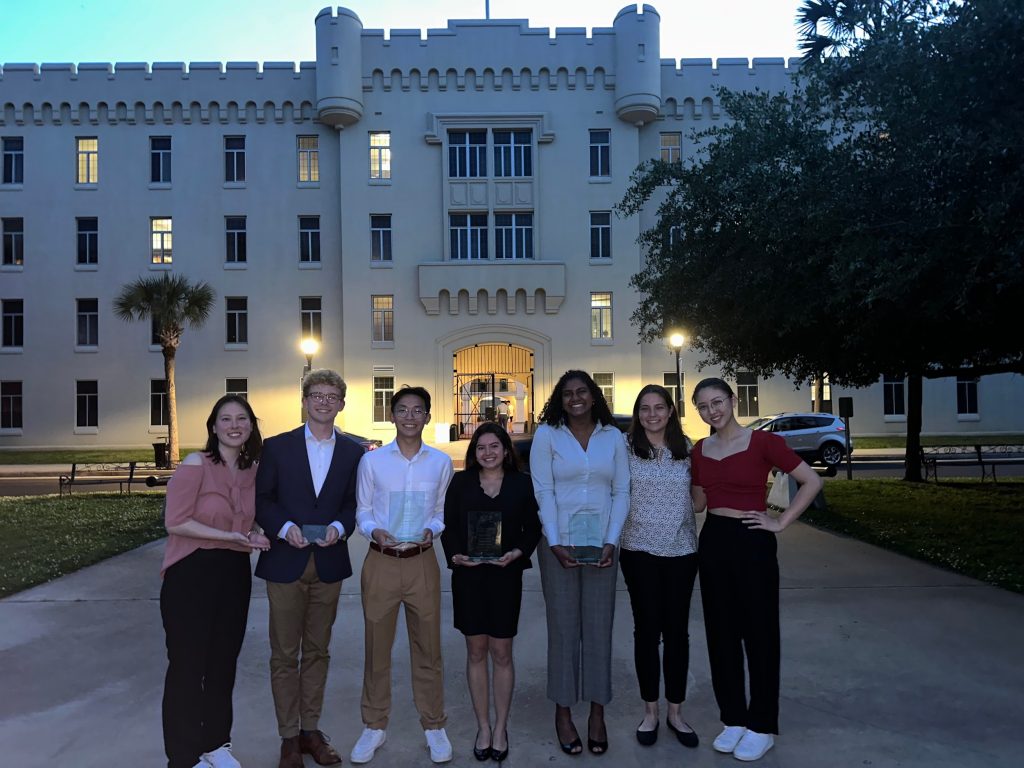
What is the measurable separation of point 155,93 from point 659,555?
3143cm

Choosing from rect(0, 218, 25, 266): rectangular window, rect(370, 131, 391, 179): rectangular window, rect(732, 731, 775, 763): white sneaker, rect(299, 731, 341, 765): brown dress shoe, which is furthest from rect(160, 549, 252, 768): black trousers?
rect(0, 218, 25, 266): rectangular window

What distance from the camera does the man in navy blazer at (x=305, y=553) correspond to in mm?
3824

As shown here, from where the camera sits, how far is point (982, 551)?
28.9 ft

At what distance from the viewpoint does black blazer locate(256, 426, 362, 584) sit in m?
3.82

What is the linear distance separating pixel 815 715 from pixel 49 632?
231 inches

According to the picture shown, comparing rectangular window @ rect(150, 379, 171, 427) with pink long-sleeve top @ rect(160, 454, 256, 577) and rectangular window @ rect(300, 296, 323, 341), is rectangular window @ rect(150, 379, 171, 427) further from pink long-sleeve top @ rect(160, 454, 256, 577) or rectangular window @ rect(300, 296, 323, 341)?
pink long-sleeve top @ rect(160, 454, 256, 577)

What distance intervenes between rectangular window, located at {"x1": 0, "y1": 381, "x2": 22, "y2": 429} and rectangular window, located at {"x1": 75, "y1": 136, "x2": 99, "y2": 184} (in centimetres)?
854

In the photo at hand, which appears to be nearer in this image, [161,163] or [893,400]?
[161,163]

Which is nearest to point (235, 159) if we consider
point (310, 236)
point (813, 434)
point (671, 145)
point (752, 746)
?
point (310, 236)

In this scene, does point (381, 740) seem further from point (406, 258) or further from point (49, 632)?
point (406, 258)

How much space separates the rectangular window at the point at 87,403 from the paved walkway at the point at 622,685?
978 inches

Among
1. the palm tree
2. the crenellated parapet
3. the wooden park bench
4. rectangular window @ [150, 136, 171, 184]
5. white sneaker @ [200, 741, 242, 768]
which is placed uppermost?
the crenellated parapet

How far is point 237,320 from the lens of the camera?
29391mm

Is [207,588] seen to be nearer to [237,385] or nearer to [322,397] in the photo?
[322,397]
